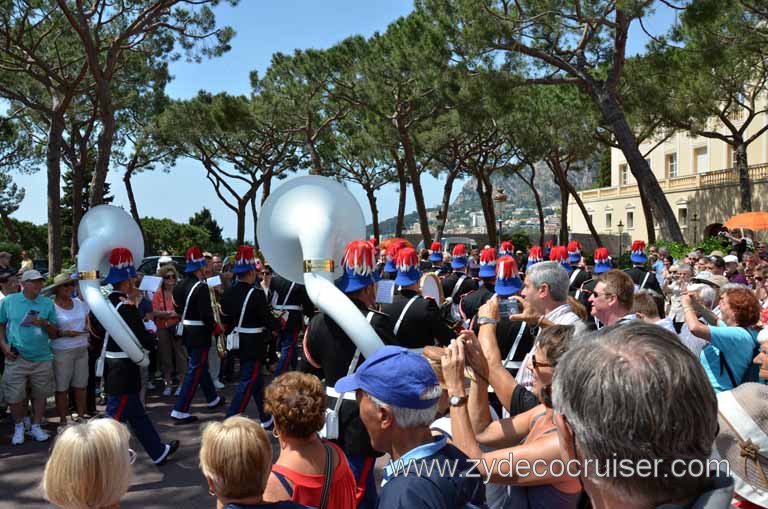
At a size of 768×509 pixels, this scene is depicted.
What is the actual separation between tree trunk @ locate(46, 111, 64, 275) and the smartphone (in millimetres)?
11365

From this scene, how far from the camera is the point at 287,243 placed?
411cm

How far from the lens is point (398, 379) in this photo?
6.57ft

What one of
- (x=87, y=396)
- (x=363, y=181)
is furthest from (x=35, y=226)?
(x=87, y=396)

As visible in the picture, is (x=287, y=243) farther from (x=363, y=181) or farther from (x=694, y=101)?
(x=363, y=181)

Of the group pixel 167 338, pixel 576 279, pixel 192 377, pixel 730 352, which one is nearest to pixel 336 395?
pixel 730 352

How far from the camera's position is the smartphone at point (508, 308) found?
346 centimetres

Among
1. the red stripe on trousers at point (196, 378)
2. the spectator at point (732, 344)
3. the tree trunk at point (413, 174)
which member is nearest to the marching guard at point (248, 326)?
the red stripe on trousers at point (196, 378)

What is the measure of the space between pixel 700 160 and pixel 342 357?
4325cm

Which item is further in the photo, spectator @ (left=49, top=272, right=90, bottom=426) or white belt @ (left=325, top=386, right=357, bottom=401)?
spectator @ (left=49, top=272, right=90, bottom=426)

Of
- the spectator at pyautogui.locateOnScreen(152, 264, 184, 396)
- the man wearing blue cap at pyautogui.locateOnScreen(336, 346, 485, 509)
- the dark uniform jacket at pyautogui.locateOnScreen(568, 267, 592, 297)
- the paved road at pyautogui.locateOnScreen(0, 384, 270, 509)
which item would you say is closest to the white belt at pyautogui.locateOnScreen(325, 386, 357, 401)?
the man wearing blue cap at pyautogui.locateOnScreen(336, 346, 485, 509)

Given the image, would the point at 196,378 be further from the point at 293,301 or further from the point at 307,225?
the point at 307,225

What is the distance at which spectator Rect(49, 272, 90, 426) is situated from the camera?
5.96 metres

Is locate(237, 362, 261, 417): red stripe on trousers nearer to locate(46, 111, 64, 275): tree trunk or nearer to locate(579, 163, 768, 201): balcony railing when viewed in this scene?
locate(46, 111, 64, 275): tree trunk

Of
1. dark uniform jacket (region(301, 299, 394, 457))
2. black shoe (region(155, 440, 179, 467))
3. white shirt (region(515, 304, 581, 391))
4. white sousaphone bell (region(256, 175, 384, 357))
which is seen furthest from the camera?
black shoe (region(155, 440, 179, 467))
